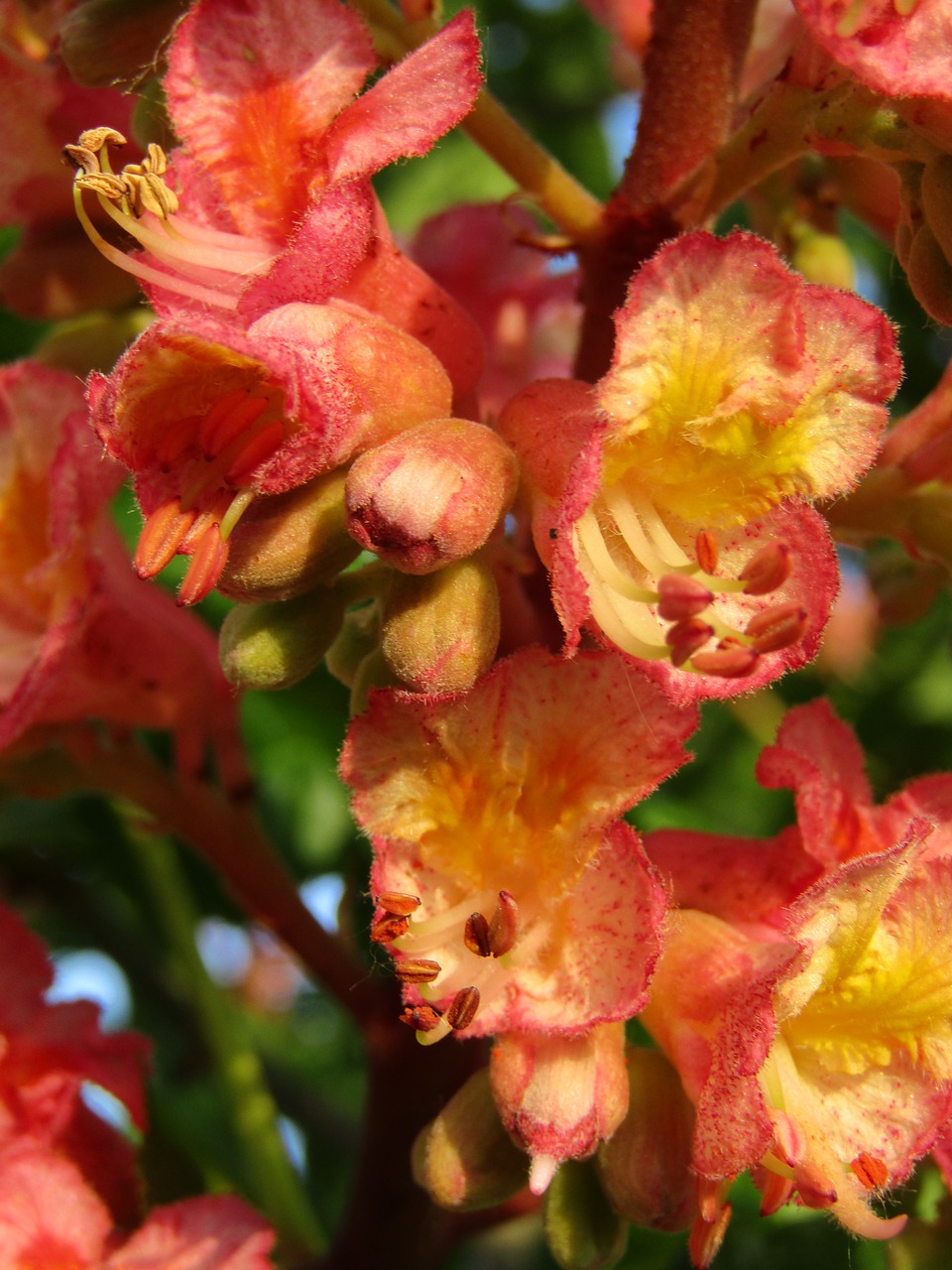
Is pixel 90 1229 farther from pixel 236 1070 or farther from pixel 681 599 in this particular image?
pixel 681 599

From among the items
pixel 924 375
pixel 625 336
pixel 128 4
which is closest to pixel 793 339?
pixel 625 336

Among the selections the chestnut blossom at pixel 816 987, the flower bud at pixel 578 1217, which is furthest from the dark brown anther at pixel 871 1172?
the flower bud at pixel 578 1217

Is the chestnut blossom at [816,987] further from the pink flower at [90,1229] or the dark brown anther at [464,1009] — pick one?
the pink flower at [90,1229]

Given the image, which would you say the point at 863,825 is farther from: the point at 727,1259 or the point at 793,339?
the point at 727,1259

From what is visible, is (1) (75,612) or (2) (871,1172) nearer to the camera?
(2) (871,1172)

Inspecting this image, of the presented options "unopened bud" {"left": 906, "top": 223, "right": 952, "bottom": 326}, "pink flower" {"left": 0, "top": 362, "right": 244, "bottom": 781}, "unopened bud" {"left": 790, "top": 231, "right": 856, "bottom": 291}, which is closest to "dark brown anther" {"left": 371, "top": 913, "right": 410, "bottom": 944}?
"pink flower" {"left": 0, "top": 362, "right": 244, "bottom": 781}

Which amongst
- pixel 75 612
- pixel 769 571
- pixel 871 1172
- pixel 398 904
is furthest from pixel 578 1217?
pixel 75 612
